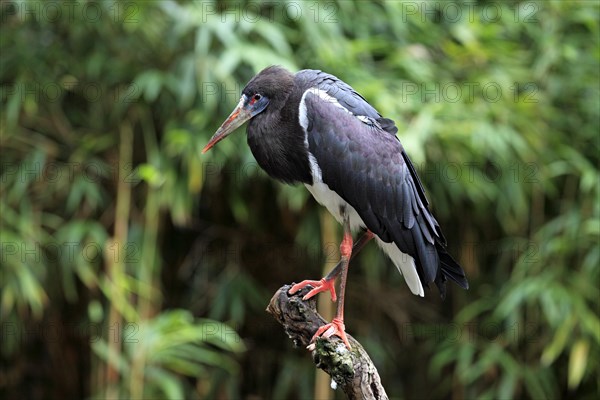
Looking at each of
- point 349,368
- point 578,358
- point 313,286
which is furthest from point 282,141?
point 578,358

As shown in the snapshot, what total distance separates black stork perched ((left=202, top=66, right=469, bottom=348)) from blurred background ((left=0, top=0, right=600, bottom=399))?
0.84 metres

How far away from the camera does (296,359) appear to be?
4.28 m

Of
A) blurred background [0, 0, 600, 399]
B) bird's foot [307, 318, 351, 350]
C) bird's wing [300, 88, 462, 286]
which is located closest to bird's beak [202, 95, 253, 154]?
bird's wing [300, 88, 462, 286]

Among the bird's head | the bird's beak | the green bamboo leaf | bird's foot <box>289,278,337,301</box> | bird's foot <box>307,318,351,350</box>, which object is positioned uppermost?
the bird's head

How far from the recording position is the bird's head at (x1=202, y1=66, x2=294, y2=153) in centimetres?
276

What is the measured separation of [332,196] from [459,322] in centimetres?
160

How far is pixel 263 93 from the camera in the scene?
2.77 m

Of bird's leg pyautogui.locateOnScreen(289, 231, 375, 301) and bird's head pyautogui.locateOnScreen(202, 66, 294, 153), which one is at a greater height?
bird's head pyautogui.locateOnScreen(202, 66, 294, 153)

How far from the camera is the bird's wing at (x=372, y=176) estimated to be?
8.93ft

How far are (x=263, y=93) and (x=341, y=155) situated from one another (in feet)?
1.03

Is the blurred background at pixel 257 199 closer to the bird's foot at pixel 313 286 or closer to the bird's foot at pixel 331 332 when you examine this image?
the bird's foot at pixel 313 286

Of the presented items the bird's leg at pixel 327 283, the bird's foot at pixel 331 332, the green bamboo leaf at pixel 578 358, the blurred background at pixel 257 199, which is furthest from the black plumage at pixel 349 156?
the green bamboo leaf at pixel 578 358

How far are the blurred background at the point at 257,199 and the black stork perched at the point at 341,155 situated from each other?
842 mm

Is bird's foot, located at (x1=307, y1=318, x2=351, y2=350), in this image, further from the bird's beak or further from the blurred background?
the blurred background
